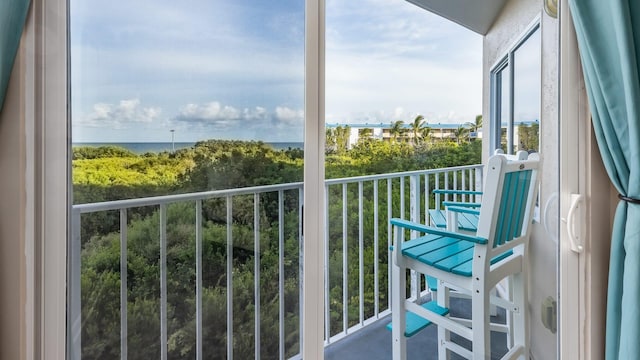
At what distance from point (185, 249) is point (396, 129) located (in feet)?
3.93

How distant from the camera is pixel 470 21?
1.72 meters

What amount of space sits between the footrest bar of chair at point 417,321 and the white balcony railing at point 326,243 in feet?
0.34

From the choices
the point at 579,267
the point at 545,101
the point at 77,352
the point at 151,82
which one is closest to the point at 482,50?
the point at 545,101

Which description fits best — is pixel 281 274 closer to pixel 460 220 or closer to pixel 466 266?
pixel 466 266

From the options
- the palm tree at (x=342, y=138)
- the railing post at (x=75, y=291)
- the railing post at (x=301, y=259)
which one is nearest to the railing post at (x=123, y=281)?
the railing post at (x=75, y=291)

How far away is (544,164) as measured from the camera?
1.35 metres

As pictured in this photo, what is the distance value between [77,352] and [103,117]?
2.39 feet

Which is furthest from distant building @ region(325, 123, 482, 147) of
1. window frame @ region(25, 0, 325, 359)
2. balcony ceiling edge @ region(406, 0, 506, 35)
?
window frame @ region(25, 0, 325, 359)

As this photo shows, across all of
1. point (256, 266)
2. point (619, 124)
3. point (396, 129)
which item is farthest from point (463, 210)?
point (256, 266)

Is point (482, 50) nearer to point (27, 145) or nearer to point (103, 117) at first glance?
point (103, 117)

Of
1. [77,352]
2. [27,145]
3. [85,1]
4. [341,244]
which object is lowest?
[77,352]

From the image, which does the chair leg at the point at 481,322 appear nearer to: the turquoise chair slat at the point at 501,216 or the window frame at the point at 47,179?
the turquoise chair slat at the point at 501,216

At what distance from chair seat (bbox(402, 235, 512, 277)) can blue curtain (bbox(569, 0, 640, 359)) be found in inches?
22.5

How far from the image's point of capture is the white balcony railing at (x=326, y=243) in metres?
1.04
